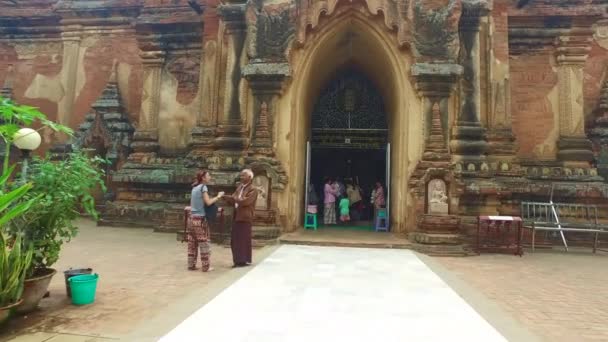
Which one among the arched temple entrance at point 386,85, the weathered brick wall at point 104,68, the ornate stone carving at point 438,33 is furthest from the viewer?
the weathered brick wall at point 104,68

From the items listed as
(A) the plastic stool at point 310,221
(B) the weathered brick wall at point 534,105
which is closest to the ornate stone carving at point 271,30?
(A) the plastic stool at point 310,221

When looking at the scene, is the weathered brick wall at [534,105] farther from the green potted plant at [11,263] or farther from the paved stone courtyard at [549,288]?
the green potted plant at [11,263]

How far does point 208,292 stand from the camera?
17.3 feet

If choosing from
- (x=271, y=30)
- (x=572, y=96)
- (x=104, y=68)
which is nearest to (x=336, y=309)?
(x=271, y=30)

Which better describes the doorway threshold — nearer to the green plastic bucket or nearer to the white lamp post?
the green plastic bucket

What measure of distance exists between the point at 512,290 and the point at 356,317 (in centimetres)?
276

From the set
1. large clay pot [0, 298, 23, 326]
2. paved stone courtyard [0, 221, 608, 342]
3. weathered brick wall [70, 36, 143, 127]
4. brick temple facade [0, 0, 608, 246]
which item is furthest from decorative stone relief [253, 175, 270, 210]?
weathered brick wall [70, 36, 143, 127]

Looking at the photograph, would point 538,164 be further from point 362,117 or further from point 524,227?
point 362,117

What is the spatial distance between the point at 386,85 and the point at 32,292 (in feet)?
31.4

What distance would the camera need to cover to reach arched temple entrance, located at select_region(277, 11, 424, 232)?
9.88 meters

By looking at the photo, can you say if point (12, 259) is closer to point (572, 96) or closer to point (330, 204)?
point (330, 204)

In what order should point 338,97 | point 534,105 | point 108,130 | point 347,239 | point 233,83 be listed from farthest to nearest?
point 108,130 < point 338,97 < point 534,105 < point 233,83 < point 347,239

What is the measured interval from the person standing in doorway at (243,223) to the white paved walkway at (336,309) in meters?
0.33

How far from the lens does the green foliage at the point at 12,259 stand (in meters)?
4.13
